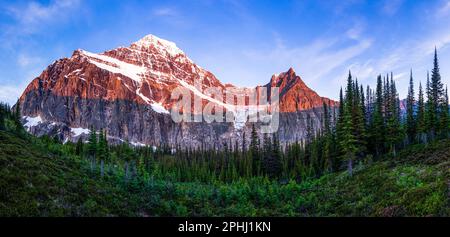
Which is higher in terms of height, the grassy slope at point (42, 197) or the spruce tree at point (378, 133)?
the spruce tree at point (378, 133)

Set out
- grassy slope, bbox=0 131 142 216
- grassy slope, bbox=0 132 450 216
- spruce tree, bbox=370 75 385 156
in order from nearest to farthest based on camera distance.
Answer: grassy slope, bbox=0 131 142 216, grassy slope, bbox=0 132 450 216, spruce tree, bbox=370 75 385 156

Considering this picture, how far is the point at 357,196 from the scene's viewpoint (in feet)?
88.0

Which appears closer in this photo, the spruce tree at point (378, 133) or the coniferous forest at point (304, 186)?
the coniferous forest at point (304, 186)

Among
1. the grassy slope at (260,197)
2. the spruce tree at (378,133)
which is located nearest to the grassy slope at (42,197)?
the grassy slope at (260,197)

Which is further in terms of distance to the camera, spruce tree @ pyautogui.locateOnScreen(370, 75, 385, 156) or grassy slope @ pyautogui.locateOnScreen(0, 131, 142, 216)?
spruce tree @ pyautogui.locateOnScreen(370, 75, 385, 156)

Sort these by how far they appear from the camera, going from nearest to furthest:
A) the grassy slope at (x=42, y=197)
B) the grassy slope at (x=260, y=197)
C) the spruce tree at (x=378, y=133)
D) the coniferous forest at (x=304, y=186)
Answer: the grassy slope at (x=42, y=197) < the grassy slope at (x=260, y=197) < the coniferous forest at (x=304, y=186) < the spruce tree at (x=378, y=133)

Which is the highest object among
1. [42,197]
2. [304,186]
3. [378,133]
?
[378,133]

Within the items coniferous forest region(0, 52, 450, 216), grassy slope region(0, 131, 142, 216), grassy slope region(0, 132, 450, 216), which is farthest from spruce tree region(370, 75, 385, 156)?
grassy slope region(0, 131, 142, 216)

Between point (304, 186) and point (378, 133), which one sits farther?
point (378, 133)

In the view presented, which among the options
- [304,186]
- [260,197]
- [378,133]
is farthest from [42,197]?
[378,133]

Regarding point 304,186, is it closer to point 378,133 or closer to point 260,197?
point 260,197

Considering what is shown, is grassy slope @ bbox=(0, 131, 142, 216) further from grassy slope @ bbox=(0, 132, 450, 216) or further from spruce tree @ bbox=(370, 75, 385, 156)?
spruce tree @ bbox=(370, 75, 385, 156)

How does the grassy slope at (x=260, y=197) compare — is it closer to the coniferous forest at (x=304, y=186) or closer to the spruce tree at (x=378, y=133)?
the coniferous forest at (x=304, y=186)

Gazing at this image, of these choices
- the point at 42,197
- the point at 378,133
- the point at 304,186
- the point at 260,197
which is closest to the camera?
the point at 42,197
